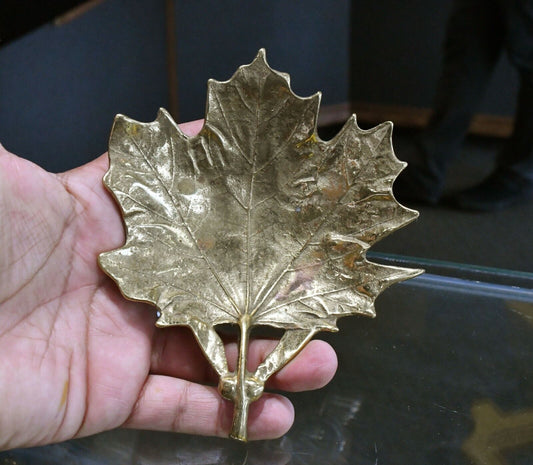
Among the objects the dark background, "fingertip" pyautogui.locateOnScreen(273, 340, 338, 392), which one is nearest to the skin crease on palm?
"fingertip" pyautogui.locateOnScreen(273, 340, 338, 392)

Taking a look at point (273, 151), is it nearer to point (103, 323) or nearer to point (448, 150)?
point (103, 323)

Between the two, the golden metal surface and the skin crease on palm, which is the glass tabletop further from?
the golden metal surface

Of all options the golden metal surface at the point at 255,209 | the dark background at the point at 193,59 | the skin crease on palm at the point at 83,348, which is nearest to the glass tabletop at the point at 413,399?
the skin crease on palm at the point at 83,348

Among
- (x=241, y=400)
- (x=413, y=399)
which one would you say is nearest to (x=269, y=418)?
(x=241, y=400)

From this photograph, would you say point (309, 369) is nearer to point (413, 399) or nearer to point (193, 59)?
point (413, 399)

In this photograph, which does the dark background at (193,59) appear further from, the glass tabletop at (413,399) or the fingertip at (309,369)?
the fingertip at (309,369)

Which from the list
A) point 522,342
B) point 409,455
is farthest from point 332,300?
point 522,342
